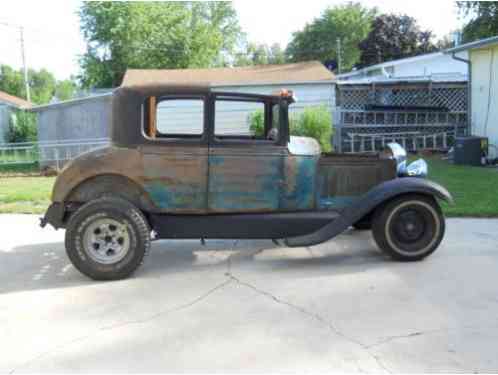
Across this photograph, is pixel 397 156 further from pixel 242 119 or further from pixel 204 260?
pixel 242 119

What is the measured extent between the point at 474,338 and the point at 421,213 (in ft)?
6.46

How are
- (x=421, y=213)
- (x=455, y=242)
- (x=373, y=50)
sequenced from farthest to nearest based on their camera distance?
1. (x=373, y=50)
2. (x=455, y=242)
3. (x=421, y=213)

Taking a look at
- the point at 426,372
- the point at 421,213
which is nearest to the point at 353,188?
the point at 421,213

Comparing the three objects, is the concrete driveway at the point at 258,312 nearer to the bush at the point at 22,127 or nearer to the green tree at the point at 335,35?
the bush at the point at 22,127

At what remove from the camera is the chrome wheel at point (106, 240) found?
189 inches

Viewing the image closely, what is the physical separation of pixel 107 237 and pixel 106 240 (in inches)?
1.4

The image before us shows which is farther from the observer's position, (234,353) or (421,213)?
(421,213)

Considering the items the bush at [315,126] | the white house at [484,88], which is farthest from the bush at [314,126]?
the white house at [484,88]

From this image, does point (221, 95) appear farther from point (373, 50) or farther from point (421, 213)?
point (373, 50)

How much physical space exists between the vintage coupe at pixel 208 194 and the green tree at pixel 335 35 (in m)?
50.8

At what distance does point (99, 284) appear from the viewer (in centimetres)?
472

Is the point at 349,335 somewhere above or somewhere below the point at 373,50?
below

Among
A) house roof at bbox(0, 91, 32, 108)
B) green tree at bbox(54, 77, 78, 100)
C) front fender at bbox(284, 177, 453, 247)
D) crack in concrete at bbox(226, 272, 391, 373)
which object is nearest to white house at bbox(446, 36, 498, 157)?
front fender at bbox(284, 177, 453, 247)

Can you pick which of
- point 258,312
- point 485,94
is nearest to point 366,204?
point 258,312
